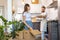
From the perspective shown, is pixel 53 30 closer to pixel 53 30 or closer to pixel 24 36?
pixel 53 30

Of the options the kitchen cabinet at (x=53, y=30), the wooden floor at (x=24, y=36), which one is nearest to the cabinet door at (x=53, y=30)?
the kitchen cabinet at (x=53, y=30)

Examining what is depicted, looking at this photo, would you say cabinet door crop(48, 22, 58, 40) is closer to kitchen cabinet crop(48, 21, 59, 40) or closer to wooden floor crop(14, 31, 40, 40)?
kitchen cabinet crop(48, 21, 59, 40)

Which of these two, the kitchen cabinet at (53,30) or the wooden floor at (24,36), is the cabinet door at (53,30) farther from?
the wooden floor at (24,36)

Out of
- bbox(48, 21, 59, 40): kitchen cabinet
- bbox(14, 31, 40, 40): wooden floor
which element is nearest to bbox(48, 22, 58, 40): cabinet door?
bbox(48, 21, 59, 40): kitchen cabinet

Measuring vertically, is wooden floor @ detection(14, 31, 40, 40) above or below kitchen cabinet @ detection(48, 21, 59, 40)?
below

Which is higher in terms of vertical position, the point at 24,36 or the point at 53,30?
the point at 53,30

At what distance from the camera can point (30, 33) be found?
2352 mm

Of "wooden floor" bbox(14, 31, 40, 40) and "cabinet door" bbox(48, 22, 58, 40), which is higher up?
"cabinet door" bbox(48, 22, 58, 40)

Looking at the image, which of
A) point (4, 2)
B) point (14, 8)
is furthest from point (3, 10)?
point (14, 8)

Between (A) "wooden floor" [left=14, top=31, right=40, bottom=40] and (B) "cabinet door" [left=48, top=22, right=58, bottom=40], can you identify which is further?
(A) "wooden floor" [left=14, top=31, right=40, bottom=40]

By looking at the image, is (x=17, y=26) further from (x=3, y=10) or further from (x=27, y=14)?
(x=3, y=10)

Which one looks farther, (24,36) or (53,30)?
Answer: (24,36)

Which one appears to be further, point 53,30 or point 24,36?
point 24,36

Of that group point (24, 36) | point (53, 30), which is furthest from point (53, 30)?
point (24, 36)
